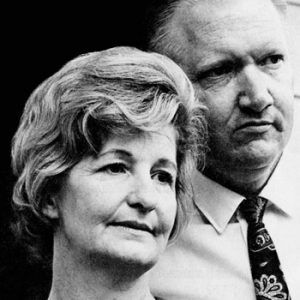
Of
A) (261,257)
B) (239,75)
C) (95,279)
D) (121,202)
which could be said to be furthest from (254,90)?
(95,279)

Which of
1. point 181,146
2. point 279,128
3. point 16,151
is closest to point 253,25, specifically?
point 279,128

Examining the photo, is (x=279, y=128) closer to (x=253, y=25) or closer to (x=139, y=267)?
(x=253, y=25)

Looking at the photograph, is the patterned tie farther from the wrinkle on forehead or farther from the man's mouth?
the wrinkle on forehead

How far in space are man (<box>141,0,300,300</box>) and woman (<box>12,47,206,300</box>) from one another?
248 mm

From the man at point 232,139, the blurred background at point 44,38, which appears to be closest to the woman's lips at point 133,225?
the man at point 232,139

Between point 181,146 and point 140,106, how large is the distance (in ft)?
0.55

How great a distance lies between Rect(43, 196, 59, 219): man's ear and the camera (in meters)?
1.53

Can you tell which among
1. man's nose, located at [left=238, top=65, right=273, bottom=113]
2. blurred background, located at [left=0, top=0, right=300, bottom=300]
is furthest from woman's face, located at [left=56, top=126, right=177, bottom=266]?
blurred background, located at [left=0, top=0, right=300, bottom=300]

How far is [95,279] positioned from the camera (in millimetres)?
1483

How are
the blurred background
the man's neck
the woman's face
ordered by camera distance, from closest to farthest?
the woman's face < the man's neck < the blurred background

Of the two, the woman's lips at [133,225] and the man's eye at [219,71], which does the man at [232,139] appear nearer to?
the man's eye at [219,71]

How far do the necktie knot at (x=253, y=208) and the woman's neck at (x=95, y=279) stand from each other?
1.47ft

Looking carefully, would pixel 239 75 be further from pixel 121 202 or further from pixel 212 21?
pixel 121 202

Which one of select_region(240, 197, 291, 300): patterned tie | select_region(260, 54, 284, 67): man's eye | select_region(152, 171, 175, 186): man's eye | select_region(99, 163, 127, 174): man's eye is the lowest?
select_region(240, 197, 291, 300): patterned tie
